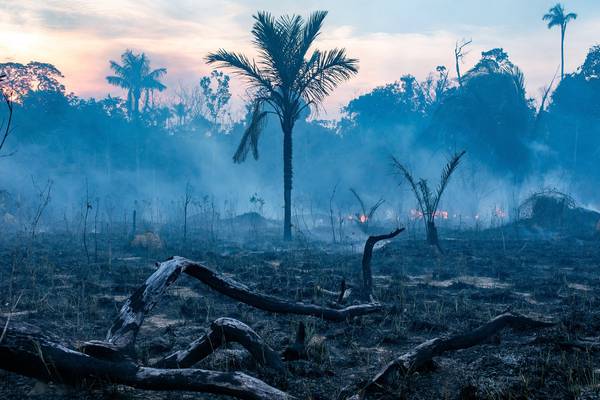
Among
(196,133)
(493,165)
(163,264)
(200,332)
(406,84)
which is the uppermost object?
(406,84)

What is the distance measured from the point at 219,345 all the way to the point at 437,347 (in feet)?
5.99

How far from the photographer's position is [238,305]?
711 centimetres

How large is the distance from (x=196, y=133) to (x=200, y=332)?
3729 cm

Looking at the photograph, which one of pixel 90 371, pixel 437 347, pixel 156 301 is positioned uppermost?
pixel 156 301

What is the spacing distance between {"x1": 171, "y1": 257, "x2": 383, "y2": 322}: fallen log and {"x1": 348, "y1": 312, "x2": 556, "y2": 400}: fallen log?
1514mm

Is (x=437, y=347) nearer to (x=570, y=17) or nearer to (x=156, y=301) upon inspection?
(x=156, y=301)

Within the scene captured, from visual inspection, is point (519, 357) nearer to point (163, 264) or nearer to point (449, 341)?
point (449, 341)

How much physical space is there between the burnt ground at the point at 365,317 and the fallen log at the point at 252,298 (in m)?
0.17

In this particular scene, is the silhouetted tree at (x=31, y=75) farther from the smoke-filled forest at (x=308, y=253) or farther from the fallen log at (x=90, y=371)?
the fallen log at (x=90, y=371)

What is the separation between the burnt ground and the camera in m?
3.59

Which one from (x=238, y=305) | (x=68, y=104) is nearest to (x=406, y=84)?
(x=68, y=104)

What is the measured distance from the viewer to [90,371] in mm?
2973

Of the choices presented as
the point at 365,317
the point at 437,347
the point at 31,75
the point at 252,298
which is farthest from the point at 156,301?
the point at 31,75

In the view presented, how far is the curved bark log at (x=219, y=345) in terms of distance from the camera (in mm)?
3627
